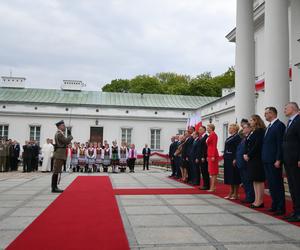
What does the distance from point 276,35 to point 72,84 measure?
30714 mm

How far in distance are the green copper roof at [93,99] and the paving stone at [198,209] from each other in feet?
89.8

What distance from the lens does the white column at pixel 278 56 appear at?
1083cm

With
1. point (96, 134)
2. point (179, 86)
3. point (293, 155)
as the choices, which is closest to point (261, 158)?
point (293, 155)

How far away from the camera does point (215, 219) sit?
6203 millimetres

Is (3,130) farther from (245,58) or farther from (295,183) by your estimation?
(295,183)

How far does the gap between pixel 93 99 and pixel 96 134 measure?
4.82 metres

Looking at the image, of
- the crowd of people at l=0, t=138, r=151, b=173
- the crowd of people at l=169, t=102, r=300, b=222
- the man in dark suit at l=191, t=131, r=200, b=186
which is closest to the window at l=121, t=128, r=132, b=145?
the crowd of people at l=0, t=138, r=151, b=173

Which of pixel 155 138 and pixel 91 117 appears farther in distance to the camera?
pixel 155 138

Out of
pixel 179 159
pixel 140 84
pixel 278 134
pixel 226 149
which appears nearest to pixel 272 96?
pixel 226 149

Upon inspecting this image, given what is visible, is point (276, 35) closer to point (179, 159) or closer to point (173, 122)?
point (179, 159)

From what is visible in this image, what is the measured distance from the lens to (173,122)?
34.6 metres

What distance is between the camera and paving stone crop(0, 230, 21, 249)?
447cm

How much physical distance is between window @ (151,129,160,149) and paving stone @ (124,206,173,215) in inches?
1049

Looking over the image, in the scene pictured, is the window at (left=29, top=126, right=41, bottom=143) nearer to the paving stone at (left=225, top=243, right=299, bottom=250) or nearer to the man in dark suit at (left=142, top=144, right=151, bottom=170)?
the man in dark suit at (left=142, top=144, right=151, bottom=170)
